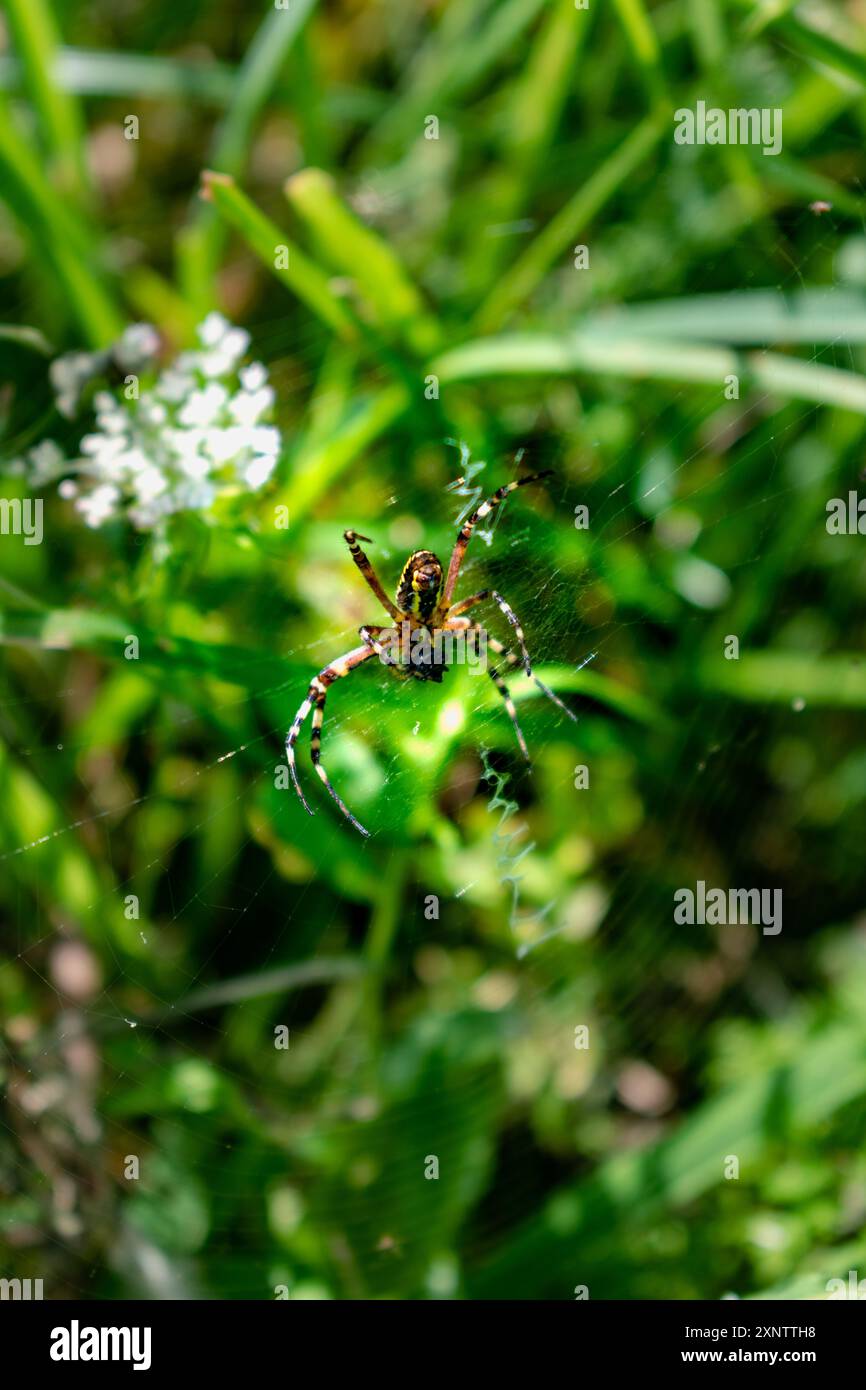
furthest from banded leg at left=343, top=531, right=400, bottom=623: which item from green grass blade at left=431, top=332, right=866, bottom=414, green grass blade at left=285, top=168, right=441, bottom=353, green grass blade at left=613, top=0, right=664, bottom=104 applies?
green grass blade at left=613, top=0, right=664, bottom=104

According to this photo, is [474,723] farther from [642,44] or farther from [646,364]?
[642,44]

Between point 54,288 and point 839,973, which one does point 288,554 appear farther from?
point 839,973

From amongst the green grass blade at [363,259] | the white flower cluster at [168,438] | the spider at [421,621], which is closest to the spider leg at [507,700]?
the spider at [421,621]

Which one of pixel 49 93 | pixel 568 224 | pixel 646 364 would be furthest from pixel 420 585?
pixel 49 93

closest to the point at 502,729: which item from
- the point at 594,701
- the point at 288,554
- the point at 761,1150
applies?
the point at 594,701

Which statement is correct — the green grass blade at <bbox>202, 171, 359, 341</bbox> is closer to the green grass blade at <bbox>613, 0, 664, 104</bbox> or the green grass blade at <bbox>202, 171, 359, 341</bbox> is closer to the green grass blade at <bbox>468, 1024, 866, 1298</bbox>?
the green grass blade at <bbox>613, 0, 664, 104</bbox>

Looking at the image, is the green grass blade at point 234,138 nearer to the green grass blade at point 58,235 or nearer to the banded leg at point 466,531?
the green grass blade at point 58,235
